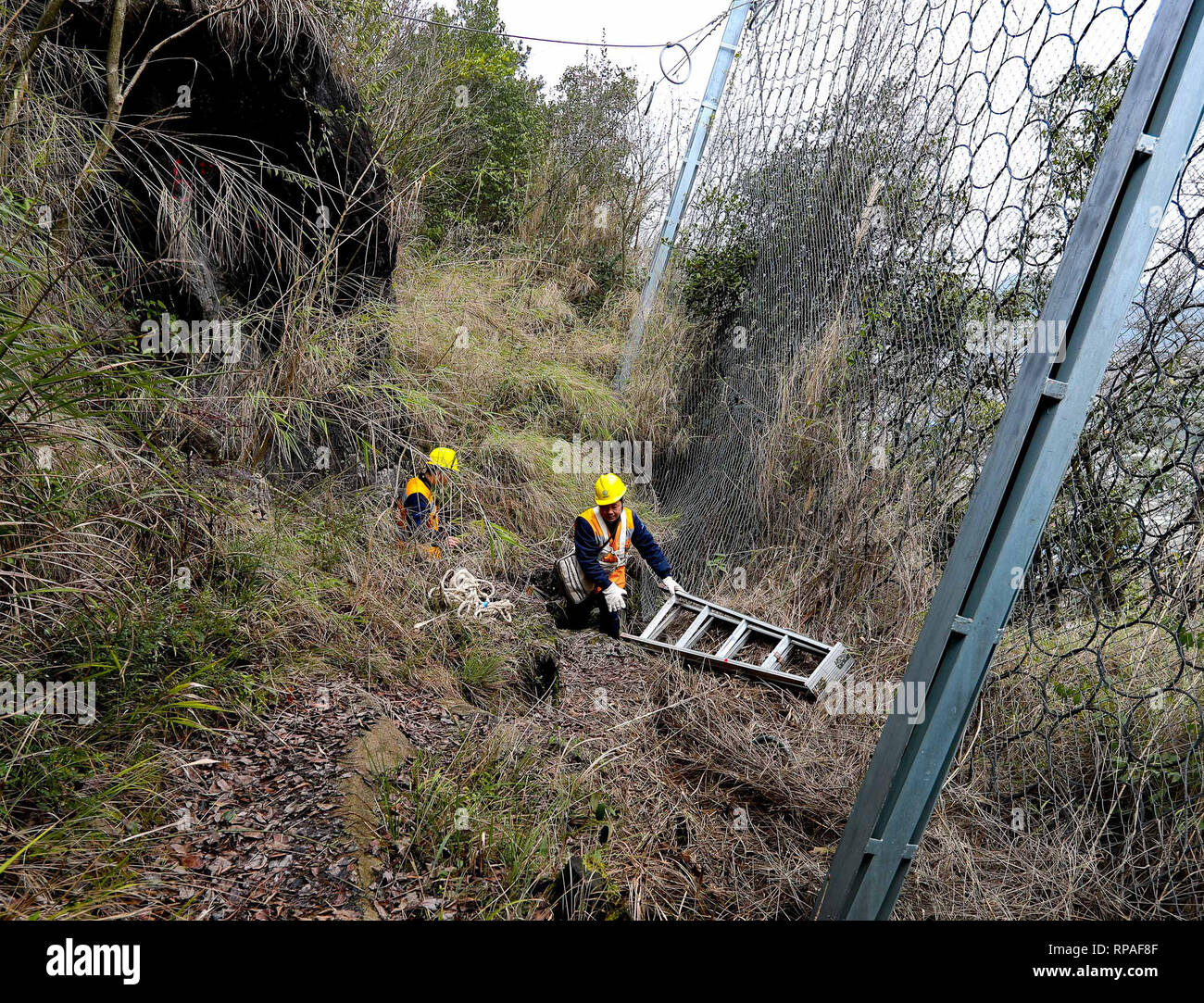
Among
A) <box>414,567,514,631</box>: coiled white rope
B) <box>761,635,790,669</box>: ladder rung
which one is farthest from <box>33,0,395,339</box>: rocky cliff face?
<box>761,635,790,669</box>: ladder rung

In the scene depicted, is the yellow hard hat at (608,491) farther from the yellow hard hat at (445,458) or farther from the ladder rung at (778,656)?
the ladder rung at (778,656)

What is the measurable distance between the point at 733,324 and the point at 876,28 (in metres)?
2.44

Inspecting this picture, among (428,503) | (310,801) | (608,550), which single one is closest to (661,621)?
(608,550)

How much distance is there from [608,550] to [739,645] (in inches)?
54.2

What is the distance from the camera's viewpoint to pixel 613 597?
4.99 metres

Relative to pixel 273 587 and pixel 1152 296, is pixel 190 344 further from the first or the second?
pixel 1152 296

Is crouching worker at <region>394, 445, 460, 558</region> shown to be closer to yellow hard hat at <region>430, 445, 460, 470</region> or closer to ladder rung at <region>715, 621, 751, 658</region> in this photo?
yellow hard hat at <region>430, 445, 460, 470</region>

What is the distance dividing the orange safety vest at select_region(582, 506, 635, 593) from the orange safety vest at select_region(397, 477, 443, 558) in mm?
1112

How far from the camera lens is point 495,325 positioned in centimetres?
712

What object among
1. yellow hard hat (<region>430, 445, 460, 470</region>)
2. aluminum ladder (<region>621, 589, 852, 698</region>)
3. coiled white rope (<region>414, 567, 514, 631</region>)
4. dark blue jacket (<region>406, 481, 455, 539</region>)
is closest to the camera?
aluminum ladder (<region>621, 589, 852, 698</region>)

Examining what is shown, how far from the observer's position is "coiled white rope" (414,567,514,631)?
3830mm

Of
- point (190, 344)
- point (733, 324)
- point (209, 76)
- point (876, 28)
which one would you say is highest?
point (876, 28)

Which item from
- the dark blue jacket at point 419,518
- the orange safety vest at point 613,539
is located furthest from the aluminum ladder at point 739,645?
the dark blue jacket at point 419,518
